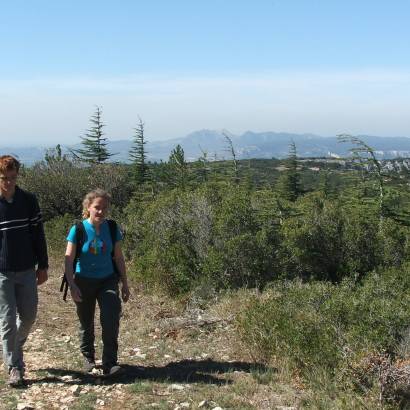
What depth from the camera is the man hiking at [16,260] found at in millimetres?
4375

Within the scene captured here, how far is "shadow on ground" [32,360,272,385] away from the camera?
4.70 m

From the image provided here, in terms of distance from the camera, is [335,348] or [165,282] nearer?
[335,348]

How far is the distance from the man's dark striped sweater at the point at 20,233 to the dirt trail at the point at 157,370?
109 cm

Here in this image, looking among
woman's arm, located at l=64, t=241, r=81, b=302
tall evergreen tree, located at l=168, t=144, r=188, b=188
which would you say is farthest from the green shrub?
woman's arm, located at l=64, t=241, r=81, b=302

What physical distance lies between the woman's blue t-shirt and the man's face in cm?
62

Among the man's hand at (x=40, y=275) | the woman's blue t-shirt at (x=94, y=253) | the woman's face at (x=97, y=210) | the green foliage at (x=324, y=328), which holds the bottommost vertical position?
the green foliage at (x=324, y=328)

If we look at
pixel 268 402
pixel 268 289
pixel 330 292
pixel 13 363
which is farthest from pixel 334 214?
pixel 13 363

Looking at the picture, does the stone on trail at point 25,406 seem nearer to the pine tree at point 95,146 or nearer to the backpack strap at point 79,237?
the backpack strap at point 79,237

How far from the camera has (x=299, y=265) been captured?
9188 millimetres

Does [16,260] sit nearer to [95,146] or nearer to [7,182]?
[7,182]

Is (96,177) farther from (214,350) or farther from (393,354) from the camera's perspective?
(393,354)

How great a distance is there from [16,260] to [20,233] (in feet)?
0.75

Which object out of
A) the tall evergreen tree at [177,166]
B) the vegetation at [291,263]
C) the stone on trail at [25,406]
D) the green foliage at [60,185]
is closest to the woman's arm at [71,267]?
the stone on trail at [25,406]

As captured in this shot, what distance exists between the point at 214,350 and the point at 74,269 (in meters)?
1.83
